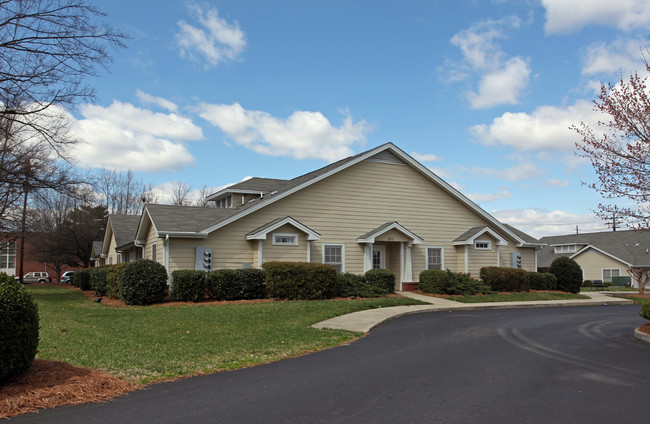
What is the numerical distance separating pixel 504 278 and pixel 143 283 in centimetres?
1641

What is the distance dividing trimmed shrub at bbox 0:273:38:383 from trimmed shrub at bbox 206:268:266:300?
12.3 meters

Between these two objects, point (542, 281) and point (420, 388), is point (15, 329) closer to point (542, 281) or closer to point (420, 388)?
point (420, 388)

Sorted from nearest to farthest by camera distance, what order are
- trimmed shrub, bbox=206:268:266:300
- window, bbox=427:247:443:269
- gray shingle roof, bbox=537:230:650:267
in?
trimmed shrub, bbox=206:268:266:300
window, bbox=427:247:443:269
gray shingle roof, bbox=537:230:650:267

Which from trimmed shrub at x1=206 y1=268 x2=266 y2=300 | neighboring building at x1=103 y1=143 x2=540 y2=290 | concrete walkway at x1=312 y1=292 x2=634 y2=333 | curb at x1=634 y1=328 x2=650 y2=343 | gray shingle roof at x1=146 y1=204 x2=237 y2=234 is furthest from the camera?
neighboring building at x1=103 y1=143 x2=540 y2=290

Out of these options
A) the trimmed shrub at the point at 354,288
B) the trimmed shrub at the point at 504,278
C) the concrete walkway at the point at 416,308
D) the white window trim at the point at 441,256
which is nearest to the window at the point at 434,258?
the white window trim at the point at 441,256

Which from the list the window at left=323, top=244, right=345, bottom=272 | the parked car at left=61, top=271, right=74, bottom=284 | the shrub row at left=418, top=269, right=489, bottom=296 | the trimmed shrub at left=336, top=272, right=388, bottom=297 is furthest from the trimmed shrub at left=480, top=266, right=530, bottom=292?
the parked car at left=61, top=271, right=74, bottom=284

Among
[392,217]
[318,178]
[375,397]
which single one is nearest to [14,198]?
[318,178]

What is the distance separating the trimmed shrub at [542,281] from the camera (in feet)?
87.7

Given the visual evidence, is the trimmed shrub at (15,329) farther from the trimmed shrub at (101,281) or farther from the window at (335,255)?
the trimmed shrub at (101,281)

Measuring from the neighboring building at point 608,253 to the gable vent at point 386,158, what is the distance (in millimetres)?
30834

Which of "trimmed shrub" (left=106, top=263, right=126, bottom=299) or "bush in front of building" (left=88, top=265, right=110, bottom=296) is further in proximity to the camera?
"bush in front of building" (left=88, top=265, right=110, bottom=296)

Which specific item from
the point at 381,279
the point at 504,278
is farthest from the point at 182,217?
the point at 504,278

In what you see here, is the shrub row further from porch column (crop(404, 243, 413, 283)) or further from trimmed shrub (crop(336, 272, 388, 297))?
trimmed shrub (crop(336, 272, 388, 297))

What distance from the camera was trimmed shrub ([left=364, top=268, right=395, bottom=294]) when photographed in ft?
71.3
